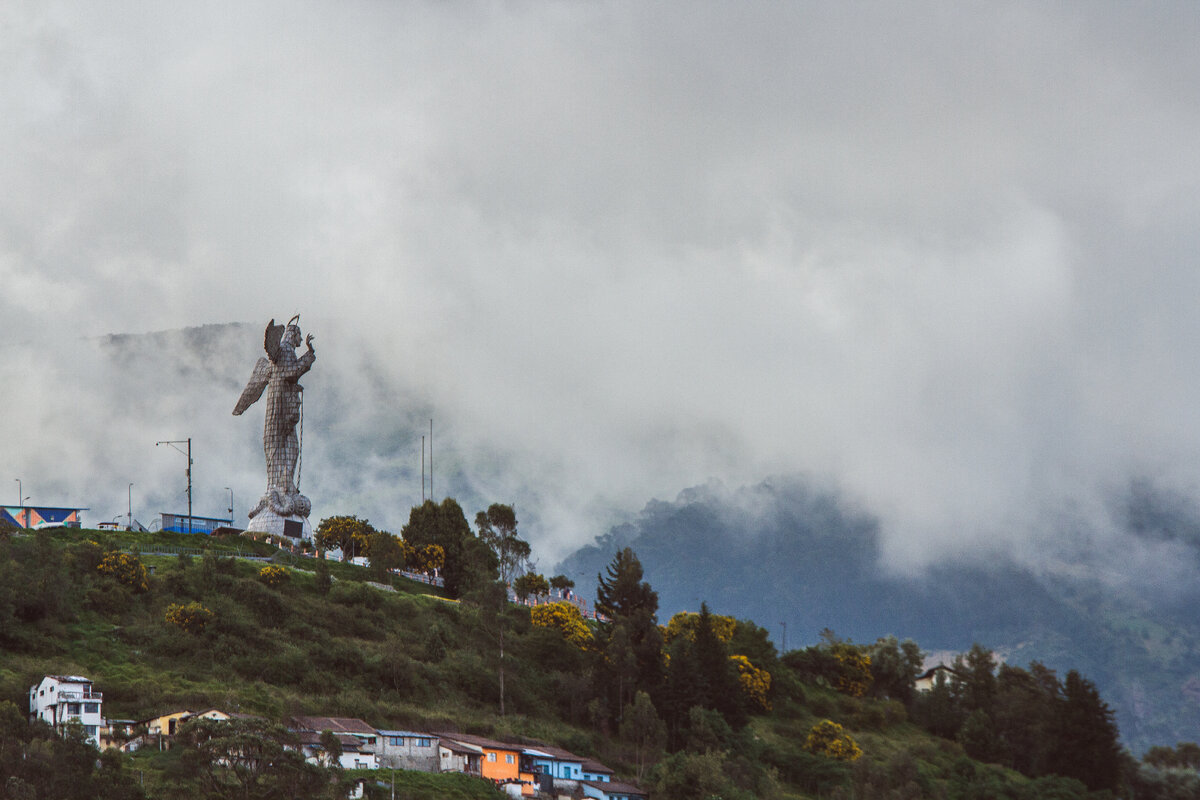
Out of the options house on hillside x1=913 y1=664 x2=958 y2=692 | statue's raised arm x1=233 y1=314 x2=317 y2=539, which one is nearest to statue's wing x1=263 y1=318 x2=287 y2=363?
statue's raised arm x1=233 y1=314 x2=317 y2=539

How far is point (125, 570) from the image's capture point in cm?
7388

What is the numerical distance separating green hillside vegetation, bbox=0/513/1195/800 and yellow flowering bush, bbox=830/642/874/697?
121mm

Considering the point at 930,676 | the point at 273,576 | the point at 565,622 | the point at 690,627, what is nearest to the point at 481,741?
the point at 273,576

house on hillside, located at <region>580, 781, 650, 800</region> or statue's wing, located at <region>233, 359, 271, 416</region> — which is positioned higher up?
statue's wing, located at <region>233, 359, 271, 416</region>

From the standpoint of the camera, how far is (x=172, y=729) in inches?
2115

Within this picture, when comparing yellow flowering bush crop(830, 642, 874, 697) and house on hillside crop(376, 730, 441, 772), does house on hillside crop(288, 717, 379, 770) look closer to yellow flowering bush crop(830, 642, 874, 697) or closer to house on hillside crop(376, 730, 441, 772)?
house on hillside crop(376, 730, 441, 772)

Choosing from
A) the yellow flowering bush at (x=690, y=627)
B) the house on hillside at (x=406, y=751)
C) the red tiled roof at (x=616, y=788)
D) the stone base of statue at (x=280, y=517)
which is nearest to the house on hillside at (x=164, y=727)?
the house on hillside at (x=406, y=751)

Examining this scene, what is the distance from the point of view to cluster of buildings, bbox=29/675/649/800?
53250mm

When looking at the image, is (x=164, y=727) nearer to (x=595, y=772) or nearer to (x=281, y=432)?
(x=595, y=772)

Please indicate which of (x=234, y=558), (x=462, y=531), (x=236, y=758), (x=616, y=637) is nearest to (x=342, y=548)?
(x=462, y=531)

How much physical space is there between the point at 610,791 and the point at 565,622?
2391 centimetres

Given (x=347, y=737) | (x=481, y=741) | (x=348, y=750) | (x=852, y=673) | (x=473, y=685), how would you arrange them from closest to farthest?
(x=348, y=750), (x=347, y=737), (x=481, y=741), (x=473, y=685), (x=852, y=673)

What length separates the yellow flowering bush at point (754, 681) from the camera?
8581cm

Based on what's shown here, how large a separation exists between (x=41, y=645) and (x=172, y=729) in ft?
42.4
